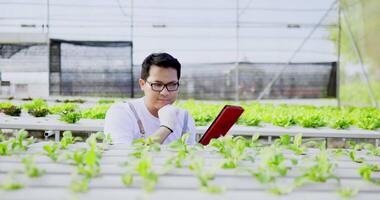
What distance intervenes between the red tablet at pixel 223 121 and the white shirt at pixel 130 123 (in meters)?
0.26

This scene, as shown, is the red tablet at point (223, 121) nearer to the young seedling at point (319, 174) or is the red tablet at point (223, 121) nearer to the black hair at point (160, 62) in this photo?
the black hair at point (160, 62)

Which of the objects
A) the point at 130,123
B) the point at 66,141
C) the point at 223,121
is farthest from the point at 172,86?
the point at 66,141

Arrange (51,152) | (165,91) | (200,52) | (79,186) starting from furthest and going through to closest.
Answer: (200,52) < (165,91) < (51,152) < (79,186)

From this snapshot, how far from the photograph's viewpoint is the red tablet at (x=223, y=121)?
1.42 meters

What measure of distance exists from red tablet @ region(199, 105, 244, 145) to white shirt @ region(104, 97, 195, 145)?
26 centimetres

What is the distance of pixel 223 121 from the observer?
1445 mm

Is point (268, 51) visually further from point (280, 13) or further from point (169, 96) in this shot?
point (169, 96)

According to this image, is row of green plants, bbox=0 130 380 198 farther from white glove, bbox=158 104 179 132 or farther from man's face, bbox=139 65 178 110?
man's face, bbox=139 65 178 110

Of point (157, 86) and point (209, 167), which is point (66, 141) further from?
point (157, 86)

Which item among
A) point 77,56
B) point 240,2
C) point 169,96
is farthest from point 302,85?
point 169,96

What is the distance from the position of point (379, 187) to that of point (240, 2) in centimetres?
503

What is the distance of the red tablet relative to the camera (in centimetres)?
142

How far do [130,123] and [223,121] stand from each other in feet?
1.46

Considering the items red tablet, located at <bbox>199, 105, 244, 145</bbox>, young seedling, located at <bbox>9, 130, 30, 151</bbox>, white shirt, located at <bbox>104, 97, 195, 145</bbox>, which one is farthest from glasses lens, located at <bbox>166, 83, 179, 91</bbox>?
young seedling, located at <bbox>9, 130, 30, 151</bbox>
